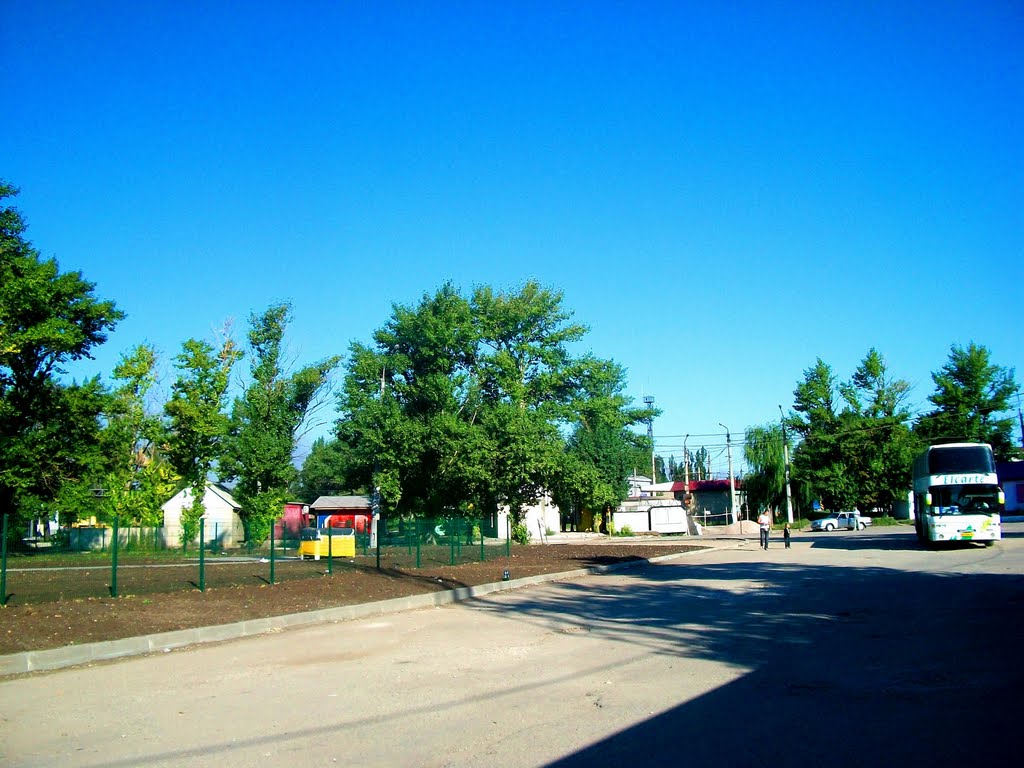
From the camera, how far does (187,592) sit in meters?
18.2

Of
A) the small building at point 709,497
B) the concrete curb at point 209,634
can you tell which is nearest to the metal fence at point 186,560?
the concrete curb at point 209,634

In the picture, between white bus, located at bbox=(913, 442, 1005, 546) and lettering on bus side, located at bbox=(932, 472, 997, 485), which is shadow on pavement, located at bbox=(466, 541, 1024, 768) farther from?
lettering on bus side, located at bbox=(932, 472, 997, 485)

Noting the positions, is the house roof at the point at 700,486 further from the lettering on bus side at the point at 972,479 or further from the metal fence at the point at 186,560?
the metal fence at the point at 186,560

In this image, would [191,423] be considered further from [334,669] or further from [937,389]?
[937,389]

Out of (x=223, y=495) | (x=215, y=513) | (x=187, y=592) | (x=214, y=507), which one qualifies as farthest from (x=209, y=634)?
(x=223, y=495)

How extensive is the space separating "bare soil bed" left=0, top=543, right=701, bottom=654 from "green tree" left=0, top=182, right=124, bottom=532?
1354 centimetres

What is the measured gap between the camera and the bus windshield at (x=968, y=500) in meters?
33.8

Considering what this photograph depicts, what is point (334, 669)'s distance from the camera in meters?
10.9

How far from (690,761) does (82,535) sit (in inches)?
1094

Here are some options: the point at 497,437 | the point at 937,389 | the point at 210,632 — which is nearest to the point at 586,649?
the point at 210,632

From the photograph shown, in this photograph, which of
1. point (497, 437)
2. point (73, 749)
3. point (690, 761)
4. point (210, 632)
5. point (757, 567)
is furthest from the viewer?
point (497, 437)

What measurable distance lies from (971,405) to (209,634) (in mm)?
86124

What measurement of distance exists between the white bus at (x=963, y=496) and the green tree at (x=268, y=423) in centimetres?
3871

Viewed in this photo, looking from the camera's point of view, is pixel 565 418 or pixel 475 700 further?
pixel 565 418
